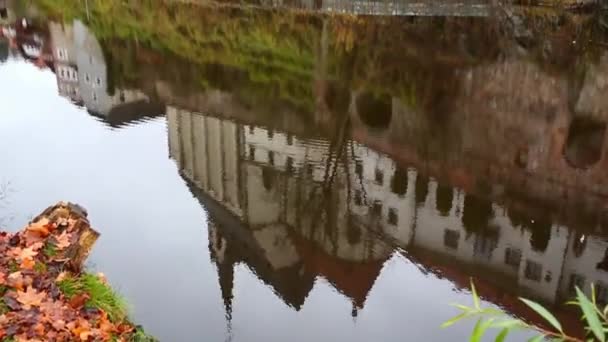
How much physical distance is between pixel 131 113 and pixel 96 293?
44.2ft

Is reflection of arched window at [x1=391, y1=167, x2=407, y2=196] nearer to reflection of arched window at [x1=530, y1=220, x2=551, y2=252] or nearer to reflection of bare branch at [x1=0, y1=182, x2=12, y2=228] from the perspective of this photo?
reflection of arched window at [x1=530, y1=220, x2=551, y2=252]

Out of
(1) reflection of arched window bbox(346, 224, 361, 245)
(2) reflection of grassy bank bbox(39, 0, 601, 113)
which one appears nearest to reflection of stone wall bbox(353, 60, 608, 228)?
(2) reflection of grassy bank bbox(39, 0, 601, 113)

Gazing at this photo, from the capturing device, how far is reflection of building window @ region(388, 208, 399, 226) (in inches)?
563

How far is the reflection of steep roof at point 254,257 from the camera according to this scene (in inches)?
424

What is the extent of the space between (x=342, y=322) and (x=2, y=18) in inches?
1533

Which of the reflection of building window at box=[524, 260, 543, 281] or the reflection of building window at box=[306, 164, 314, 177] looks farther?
the reflection of building window at box=[306, 164, 314, 177]

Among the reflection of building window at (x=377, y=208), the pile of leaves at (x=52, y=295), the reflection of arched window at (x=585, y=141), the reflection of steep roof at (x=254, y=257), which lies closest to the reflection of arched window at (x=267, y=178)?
the reflection of steep roof at (x=254, y=257)

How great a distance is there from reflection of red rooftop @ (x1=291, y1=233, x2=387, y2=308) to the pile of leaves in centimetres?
360

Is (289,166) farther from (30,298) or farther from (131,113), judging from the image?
(30,298)

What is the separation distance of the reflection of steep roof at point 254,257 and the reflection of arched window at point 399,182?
4.58m

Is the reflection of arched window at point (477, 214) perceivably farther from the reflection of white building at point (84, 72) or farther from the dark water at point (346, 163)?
the reflection of white building at point (84, 72)

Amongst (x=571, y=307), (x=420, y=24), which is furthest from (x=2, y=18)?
(x=571, y=307)

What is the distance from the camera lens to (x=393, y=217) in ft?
47.9

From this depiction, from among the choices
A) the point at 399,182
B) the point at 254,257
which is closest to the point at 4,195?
the point at 254,257
